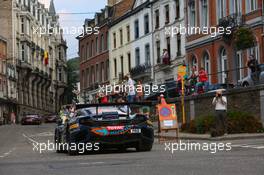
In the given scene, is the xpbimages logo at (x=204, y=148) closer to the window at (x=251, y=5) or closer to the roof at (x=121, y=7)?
the window at (x=251, y=5)

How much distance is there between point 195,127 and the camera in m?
30.2

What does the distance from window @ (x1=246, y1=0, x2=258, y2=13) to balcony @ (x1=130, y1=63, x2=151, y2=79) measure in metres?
21.7

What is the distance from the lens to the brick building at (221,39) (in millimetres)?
42031

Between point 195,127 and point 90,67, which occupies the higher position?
point 90,67

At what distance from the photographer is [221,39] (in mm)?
46875

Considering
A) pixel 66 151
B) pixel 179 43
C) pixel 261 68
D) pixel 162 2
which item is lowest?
pixel 66 151

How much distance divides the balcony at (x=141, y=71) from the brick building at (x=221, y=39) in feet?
37.5

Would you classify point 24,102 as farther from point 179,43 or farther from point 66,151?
point 66,151

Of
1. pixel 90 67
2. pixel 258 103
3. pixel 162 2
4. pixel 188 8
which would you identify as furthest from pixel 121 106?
pixel 90 67

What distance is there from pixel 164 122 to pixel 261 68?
26.3ft

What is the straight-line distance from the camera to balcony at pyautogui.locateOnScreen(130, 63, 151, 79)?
64569mm

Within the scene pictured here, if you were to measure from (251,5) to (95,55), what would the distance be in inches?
1595

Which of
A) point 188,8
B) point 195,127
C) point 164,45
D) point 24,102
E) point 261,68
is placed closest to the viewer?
point 195,127

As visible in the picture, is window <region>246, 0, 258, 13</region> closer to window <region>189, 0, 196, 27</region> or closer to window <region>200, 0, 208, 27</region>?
window <region>200, 0, 208, 27</region>
